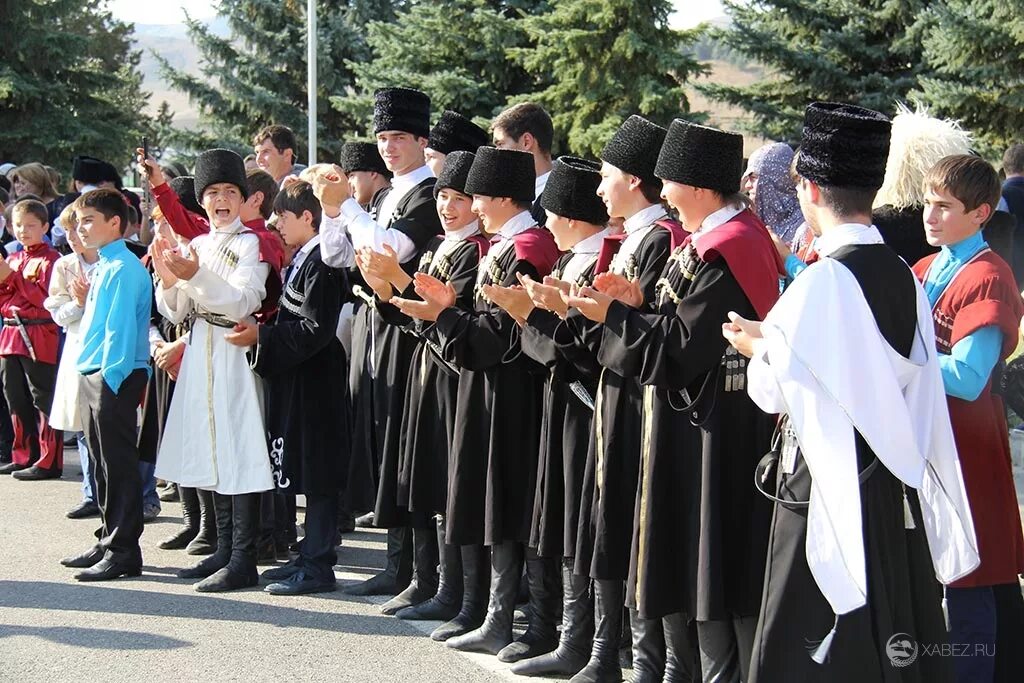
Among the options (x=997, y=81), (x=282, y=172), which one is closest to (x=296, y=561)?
(x=282, y=172)

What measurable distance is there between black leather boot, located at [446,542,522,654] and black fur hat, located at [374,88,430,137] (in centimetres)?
233

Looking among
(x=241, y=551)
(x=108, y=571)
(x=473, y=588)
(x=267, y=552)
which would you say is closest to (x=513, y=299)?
(x=473, y=588)

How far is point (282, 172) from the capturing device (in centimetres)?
996

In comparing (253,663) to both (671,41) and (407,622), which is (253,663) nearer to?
(407,622)

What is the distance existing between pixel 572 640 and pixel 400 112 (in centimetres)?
293

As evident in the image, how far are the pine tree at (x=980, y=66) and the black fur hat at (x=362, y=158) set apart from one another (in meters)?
10.4

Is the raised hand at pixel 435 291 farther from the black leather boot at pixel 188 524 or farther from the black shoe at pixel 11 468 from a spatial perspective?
the black shoe at pixel 11 468

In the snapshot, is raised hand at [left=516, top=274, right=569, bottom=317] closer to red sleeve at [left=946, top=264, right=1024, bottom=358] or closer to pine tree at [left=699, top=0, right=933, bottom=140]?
red sleeve at [left=946, top=264, right=1024, bottom=358]

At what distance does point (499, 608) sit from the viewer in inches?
232

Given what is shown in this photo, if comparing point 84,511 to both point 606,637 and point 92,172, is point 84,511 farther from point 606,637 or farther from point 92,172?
point 606,637

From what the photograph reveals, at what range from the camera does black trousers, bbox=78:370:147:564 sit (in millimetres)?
6961

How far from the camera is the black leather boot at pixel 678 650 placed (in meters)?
4.92

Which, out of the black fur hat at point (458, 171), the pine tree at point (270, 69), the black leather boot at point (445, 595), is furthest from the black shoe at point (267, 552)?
the pine tree at point (270, 69)

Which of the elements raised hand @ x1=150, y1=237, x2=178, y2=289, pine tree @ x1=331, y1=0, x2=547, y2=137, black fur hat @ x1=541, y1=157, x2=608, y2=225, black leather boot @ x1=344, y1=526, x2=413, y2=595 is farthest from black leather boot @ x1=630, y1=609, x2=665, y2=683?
pine tree @ x1=331, y1=0, x2=547, y2=137
